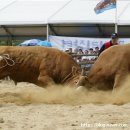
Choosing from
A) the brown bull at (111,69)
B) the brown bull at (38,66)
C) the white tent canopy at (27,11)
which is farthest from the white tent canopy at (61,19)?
the brown bull at (111,69)

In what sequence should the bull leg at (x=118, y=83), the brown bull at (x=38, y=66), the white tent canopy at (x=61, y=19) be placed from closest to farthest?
the bull leg at (x=118, y=83) < the brown bull at (x=38, y=66) < the white tent canopy at (x=61, y=19)

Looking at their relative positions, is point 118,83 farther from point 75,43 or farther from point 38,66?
point 75,43

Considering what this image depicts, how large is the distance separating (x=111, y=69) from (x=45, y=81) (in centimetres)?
135

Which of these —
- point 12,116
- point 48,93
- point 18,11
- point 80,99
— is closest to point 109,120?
point 12,116

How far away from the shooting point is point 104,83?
8633mm

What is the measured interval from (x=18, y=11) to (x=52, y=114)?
12921 mm

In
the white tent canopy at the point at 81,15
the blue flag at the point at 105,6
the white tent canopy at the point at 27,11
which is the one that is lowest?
the white tent canopy at the point at 27,11

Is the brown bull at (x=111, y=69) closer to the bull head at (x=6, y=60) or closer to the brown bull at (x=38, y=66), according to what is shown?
the brown bull at (x=38, y=66)

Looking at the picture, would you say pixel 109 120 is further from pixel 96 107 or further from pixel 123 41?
pixel 123 41

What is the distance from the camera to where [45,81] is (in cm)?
897

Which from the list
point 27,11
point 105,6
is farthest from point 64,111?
point 27,11

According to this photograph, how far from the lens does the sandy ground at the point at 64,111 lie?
5.67 metres

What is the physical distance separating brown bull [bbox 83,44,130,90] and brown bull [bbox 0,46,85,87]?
47 centimetres

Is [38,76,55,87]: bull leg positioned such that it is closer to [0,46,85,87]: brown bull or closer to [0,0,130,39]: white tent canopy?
[0,46,85,87]: brown bull
